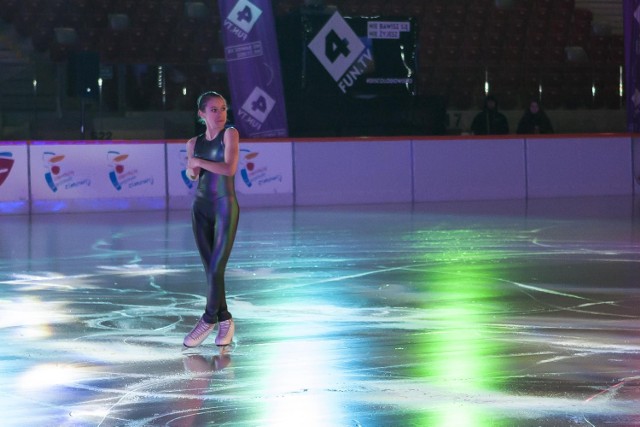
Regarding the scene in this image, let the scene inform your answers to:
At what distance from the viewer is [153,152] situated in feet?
64.7

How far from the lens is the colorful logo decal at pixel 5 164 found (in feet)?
62.1

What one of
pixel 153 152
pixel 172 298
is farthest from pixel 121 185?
pixel 172 298

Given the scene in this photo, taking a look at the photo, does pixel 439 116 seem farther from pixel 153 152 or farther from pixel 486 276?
pixel 486 276

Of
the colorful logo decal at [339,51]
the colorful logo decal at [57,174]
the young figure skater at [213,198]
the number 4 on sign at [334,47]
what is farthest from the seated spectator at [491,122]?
the young figure skater at [213,198]

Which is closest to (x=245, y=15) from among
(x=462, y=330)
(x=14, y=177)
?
(x=14, y=177)

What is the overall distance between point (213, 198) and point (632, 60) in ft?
59.7

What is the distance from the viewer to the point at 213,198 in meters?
6.87

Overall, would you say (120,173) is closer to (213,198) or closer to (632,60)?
(632,60)

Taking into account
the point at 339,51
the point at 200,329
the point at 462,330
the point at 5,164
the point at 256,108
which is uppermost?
the point at 339,51

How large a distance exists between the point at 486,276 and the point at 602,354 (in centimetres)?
372

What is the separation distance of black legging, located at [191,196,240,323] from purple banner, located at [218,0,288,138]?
13.6m

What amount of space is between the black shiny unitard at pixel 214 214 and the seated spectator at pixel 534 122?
55.2 ft

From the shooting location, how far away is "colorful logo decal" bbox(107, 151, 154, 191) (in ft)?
64.3

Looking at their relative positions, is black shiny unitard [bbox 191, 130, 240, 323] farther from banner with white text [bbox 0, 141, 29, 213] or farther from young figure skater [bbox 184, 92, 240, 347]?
banner with white text [bbox 0, 141, 29, 213]
